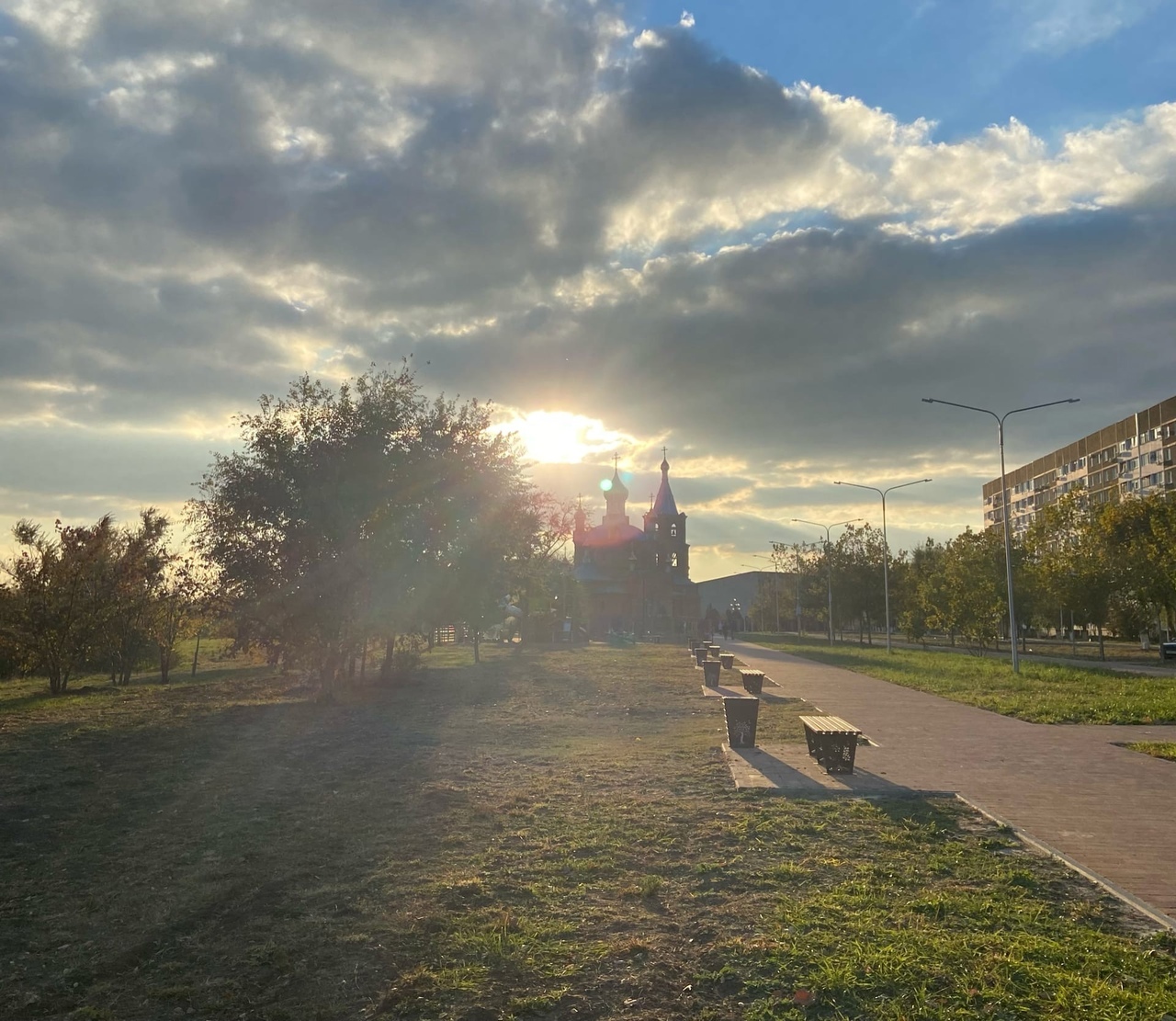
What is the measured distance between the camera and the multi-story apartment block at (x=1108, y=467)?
78.4 m

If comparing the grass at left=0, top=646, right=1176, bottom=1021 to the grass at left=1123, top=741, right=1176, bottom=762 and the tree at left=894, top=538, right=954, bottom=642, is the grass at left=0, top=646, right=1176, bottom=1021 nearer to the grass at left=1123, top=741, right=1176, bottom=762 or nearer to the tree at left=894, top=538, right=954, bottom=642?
the grass at left=1123, top=741, right=1176, bottom=762

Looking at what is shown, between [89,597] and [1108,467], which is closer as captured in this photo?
[89,597]

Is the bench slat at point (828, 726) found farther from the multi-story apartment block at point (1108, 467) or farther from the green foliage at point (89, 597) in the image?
the multi-story apartment block at point (1108, 467)

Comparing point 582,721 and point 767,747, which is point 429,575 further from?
point 767,747

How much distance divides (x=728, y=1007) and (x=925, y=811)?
5468 mm

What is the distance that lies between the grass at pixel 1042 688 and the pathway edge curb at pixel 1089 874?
10.1 metres

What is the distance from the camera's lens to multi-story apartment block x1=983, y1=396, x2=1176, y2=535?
78438 millimetres

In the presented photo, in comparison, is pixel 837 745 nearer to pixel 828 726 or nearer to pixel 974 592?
pixel 828 726

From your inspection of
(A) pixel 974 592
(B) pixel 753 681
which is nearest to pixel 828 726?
(B) pixel 753 681

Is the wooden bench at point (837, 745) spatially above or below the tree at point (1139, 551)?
below

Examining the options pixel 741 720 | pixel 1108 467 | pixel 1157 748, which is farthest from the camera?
pixel 1108 467

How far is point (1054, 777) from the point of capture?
38.8 ft

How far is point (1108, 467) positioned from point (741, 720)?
300ft

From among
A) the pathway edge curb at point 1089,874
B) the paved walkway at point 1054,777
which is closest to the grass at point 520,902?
the pathway edge curb at point 1089,874
